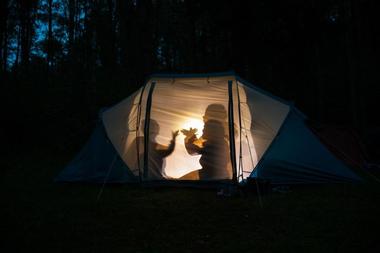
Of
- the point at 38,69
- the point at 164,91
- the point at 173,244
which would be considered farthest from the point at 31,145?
the point at 173,244

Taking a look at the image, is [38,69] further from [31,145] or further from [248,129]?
[248,129]

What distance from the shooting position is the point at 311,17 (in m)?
14.4

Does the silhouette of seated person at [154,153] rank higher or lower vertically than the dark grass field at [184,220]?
higher

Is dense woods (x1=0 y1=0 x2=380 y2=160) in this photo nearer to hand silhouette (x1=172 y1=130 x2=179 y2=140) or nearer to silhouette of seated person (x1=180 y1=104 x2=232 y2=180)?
silhouette of seated person (x1=180 y1=104 x2=232 y2=180)

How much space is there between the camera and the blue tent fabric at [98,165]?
19.2ft

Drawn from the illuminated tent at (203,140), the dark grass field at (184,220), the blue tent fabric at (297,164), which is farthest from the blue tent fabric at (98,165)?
the blue tent fabric at (297,164)

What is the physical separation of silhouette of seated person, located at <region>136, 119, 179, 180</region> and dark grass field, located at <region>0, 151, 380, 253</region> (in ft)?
0.98

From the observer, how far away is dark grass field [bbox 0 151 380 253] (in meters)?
3.19

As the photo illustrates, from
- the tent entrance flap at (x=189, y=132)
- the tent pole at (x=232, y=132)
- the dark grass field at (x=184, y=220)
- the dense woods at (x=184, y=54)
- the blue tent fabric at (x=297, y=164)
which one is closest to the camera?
the dark grass field at (x=184, y=220)

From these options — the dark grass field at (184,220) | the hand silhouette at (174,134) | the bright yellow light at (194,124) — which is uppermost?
the bright yellow light at (194,124)

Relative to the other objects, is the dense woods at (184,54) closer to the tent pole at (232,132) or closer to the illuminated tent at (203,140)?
the illuminated tent at (203,140)

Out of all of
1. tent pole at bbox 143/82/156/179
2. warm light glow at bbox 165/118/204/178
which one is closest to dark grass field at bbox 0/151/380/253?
tent pole at bbox 143/82/156/179

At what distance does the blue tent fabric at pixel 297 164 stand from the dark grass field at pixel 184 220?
0.24 meters

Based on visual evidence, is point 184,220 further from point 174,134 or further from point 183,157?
point 174,134
